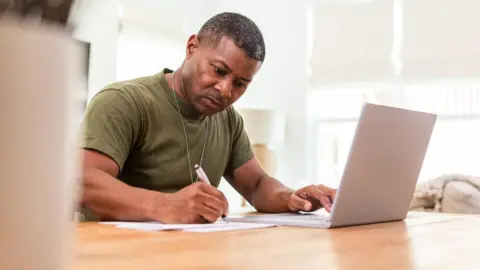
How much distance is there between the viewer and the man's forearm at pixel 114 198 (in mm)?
1342

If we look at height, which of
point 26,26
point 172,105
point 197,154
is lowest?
point 197,154

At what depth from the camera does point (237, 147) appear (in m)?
2.10

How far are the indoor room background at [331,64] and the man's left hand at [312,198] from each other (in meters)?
2.07

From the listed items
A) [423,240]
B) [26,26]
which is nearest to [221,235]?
[423,240]

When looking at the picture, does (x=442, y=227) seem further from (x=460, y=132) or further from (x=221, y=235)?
(x=460, y=132)

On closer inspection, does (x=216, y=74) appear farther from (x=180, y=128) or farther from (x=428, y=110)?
(x=428, y=110)

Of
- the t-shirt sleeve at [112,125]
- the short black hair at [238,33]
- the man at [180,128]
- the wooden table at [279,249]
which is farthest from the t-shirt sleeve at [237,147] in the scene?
the wooden table at [279,249]

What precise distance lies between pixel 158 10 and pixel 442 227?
10.3 feet

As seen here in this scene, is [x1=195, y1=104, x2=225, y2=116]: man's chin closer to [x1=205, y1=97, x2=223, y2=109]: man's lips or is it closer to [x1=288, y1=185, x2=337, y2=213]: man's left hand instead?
[x1=205, y1=97, x2=223, y2=109]: man's lips

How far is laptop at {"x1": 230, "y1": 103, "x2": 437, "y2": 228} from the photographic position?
1224mm

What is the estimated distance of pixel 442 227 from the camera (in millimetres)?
1335

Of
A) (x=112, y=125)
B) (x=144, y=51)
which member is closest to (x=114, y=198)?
(x=112, y=125)

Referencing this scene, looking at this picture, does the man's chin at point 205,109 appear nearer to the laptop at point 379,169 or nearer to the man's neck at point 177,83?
the man's neck at point 177,83

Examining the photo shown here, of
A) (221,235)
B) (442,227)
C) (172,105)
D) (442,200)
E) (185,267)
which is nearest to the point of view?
(185,267)
